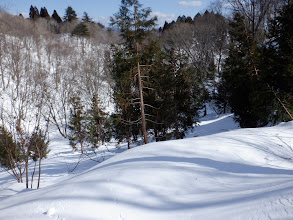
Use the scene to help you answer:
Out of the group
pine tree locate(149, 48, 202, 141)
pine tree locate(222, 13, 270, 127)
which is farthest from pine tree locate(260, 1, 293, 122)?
pine tree locate(149, 48, 202, 141)

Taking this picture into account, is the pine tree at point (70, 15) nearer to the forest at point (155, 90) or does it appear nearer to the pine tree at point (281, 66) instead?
the forest at point (155, 90)

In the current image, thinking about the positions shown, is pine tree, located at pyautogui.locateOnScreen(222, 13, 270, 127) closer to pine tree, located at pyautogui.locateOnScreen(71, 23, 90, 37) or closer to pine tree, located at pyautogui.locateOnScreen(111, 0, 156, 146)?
pine tree, located at pyautogui.locateOnScreen(111, 0, 156, 146)

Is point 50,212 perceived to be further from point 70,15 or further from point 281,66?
point 70,15

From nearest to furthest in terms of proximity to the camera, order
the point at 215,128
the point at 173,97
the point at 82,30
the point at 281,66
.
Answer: the point at 281,66 < the point at 173,97 < the point at 215,128 < the point at 82,30

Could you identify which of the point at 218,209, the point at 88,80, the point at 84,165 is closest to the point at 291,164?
the point at 218,209

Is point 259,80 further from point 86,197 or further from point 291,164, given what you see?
point 86,197

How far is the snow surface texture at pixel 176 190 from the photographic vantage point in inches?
89.6

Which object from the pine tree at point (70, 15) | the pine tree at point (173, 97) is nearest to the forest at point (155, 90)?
the pine tree at point (173, 97)

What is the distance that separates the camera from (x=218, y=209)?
230 centimetres

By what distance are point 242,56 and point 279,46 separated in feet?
7.83

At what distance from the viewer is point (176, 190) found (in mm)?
2949

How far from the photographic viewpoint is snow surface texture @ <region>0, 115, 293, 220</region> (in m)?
2.28

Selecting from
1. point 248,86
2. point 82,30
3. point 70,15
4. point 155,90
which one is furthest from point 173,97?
point 70,15

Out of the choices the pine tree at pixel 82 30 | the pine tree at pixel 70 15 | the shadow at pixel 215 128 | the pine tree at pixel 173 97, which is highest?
the pine tree at pixel 70 15
